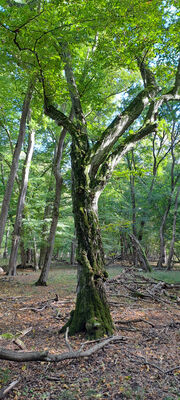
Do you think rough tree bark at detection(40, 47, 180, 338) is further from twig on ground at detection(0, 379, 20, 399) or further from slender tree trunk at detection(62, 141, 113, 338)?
twig on ground at detection(0, 379, 20, 399)

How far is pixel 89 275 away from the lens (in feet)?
13.1

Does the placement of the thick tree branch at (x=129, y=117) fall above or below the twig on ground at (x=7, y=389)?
above

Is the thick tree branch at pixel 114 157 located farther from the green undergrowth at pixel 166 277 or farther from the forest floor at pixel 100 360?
the green undergrowth at pixel 166 277

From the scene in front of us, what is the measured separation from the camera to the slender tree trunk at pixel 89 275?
3.93m

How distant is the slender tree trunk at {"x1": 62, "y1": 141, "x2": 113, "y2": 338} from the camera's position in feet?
12.9

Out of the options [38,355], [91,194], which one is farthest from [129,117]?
[38,355]

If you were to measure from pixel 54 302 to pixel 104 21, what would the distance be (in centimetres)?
656

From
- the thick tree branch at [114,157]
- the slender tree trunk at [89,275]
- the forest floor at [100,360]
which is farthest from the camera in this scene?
the thick tree branch at [114,157]

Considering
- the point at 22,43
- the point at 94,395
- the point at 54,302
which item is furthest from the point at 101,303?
the point at 22,43

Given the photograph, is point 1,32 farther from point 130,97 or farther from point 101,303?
point 130,97

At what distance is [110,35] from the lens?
534 centimetres

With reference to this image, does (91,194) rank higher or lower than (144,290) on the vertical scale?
higher

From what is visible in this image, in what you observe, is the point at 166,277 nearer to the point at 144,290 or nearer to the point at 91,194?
the point at 144,290

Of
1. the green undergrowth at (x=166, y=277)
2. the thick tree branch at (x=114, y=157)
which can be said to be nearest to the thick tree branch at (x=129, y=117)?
the thick tree branch at (x=114, y=157)
